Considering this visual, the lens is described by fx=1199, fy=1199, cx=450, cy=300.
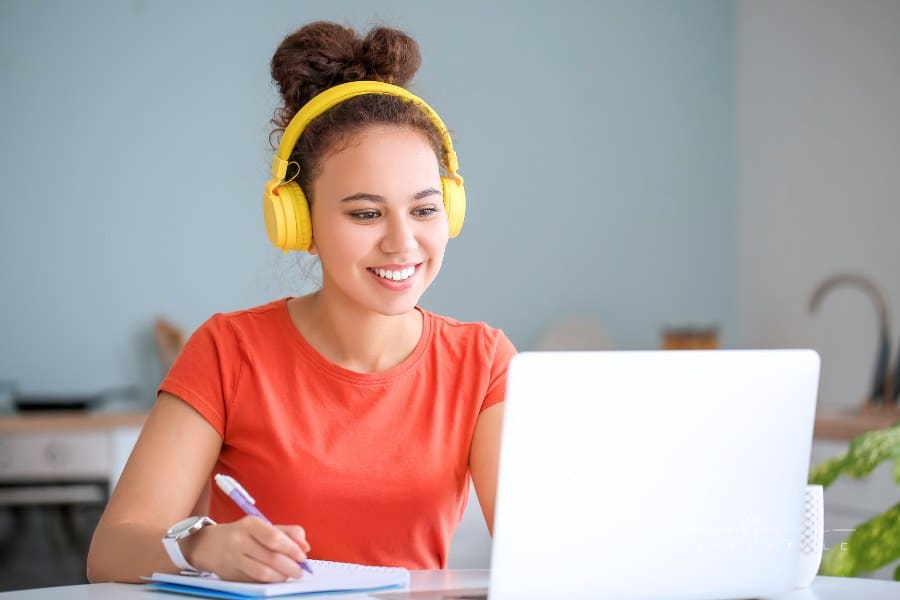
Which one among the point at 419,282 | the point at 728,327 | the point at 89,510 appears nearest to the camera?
the point at 419,282

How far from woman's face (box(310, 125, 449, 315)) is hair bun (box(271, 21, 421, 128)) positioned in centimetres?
12

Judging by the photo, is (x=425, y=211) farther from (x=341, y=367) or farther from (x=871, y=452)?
(x=871, y=452)

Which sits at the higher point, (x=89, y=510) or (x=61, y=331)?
(x=61, y=331)

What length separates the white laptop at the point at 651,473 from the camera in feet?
3.55

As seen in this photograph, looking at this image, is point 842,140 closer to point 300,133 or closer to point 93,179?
point 93,179

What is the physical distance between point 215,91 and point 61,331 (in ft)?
3.04

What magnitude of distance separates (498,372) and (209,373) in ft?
1.35

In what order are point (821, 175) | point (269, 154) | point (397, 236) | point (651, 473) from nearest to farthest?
point (651, 473)
point (397, 236)
point (269, 154)
point (821, 175)

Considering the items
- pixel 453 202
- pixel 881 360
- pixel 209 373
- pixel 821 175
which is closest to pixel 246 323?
pixel 209 373

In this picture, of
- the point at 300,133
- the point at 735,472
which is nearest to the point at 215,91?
the point at 300,133

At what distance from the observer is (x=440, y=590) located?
4.09 ft

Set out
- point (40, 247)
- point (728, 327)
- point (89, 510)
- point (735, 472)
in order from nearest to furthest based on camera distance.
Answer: point (735, 472), point (89, 510), point (40, 247), point (728, 327)

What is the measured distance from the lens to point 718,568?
3.86 feet

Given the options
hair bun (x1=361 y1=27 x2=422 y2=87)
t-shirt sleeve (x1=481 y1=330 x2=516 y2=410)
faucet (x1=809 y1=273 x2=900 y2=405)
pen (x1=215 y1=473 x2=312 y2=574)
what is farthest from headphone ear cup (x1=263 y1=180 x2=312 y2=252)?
faucet (x1=809 y1=273 x2=900 y2=405)
